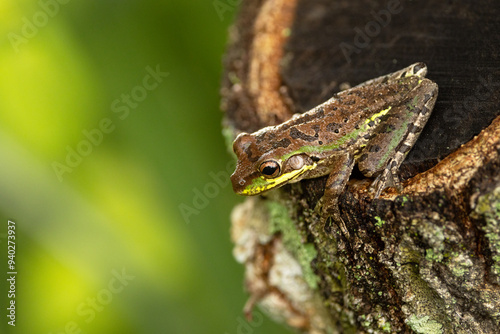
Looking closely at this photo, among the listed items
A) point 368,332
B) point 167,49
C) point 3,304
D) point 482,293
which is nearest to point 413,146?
point 482,293

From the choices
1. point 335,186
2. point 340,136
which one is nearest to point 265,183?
point 335,186

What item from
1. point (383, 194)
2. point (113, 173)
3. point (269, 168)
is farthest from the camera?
point (113, 173)

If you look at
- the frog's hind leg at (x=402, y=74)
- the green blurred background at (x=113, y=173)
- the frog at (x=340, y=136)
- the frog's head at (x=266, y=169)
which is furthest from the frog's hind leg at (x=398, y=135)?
the green blurred background at (x=113, y=173)

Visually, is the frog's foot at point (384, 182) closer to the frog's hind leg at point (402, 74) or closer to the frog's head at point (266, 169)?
the frog's head at point (266, 169)

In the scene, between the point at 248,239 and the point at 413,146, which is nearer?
the point at 413,146

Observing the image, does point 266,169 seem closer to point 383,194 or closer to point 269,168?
point 269,168

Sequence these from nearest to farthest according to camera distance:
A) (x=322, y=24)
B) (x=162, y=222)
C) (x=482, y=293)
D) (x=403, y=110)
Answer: (x=482, y=293) → (x=403, y=110) → (x=322, y=24) → (x=162, y=222)

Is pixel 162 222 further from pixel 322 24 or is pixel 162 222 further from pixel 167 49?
pixel 322 24
